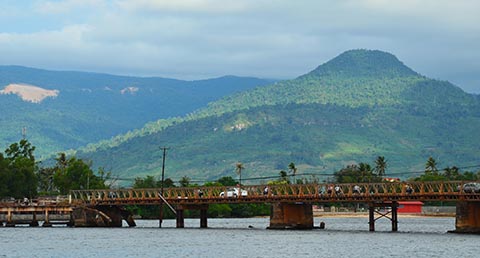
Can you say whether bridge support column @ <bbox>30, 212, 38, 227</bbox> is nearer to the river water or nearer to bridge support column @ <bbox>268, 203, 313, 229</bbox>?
the river water

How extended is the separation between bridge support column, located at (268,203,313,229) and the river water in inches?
95.1

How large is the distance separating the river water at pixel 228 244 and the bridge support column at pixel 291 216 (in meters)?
2.42

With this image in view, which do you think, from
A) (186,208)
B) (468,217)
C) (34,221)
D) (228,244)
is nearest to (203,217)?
(186,208)

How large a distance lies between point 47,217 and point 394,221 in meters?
51.2

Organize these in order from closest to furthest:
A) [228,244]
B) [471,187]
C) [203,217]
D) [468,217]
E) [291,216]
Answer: [228,244], [468,217], [471,187], [291,216], [203,217]

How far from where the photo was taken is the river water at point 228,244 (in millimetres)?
102750

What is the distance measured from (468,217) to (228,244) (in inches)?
1177

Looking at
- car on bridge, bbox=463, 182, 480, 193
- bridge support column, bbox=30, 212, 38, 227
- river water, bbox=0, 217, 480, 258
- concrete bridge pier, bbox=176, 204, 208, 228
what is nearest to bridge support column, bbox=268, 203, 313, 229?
river water, bbox=0, 217, 480, 258

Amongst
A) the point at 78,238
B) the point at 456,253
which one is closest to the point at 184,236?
the point at 78,238

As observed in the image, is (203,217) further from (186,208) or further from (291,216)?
(291,216)

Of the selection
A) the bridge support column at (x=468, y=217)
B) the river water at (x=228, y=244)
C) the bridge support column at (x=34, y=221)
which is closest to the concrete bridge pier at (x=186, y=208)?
the river water at (x=228, y=244)

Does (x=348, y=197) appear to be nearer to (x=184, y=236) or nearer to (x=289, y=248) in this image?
(x=184, y=236)

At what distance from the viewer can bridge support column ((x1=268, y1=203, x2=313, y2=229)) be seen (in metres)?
145

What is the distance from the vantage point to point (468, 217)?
128250mm
